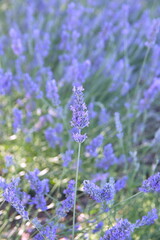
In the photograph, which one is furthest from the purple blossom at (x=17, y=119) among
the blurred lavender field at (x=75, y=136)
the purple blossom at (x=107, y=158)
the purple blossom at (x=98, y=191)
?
the purple blossom at (x=98, y=191)

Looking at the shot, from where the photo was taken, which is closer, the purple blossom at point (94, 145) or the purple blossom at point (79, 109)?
the purple blossom at point (79, 109)

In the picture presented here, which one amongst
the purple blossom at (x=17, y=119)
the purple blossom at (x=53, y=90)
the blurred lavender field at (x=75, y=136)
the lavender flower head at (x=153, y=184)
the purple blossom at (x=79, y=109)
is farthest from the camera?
the purple blossom at (x=17, y=119)

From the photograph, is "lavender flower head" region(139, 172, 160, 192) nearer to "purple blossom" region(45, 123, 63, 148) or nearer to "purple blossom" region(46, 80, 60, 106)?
"purple blossom" region(46, 80, 60, 106)

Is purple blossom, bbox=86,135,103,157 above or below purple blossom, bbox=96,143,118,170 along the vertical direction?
above

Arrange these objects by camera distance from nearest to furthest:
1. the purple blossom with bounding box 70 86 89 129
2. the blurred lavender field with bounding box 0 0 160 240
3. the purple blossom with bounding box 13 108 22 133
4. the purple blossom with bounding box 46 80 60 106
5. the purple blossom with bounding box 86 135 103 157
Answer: the purple blossom with bounding box 70 86 89 129
the blurred lavender field with bounding box 0 0 160 240
the purple blossom with bounding box 46 80 60 106
the purple blossom with bounding box 86 135 103 157
the purple blossom with bounding box 13 108 22 133

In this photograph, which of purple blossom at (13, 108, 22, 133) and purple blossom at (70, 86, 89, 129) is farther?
purple blossom at (13, 108, 22, 133)

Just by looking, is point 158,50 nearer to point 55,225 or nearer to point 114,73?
point 114,73

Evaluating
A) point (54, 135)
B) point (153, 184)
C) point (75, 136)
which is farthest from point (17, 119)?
point (153, 184)

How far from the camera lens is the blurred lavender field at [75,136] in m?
1.60

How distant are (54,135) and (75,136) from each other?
957 mm

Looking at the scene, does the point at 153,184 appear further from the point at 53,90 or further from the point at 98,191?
the point at 53,90

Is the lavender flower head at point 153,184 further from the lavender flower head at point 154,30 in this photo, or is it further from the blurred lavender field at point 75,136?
the lavender flower head at point 154,30

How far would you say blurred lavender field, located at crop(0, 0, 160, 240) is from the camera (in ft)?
5.27

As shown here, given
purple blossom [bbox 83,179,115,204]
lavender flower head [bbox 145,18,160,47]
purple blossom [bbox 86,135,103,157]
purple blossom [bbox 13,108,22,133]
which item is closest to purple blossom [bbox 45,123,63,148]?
purple blossom [bbox 13,108,22,133]
